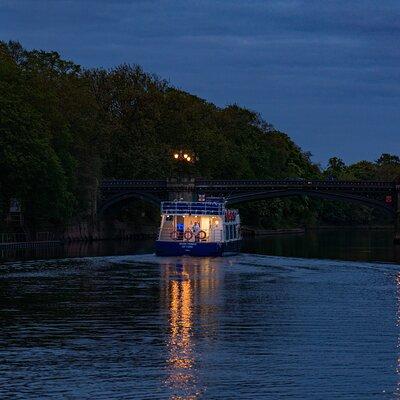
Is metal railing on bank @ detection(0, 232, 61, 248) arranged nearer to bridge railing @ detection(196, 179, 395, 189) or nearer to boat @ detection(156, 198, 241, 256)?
boat @ detection(156, 198, 241, 256)

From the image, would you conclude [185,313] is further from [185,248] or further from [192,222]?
[192,222]

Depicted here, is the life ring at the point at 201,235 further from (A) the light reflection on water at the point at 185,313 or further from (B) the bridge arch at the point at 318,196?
(B) the bridge arch at the point at 318,196

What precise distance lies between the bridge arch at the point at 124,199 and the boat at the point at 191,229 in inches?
2110

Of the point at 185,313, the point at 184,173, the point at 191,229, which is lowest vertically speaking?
the point at 185,313

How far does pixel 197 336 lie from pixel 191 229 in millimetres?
53422

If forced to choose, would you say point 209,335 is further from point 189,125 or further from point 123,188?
point 189,125

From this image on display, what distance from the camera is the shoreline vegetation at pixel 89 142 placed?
367 ft

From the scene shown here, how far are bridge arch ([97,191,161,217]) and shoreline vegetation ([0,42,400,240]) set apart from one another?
2.14m

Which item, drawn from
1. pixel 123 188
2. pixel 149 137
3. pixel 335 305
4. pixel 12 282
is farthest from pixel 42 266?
pixel 149 137

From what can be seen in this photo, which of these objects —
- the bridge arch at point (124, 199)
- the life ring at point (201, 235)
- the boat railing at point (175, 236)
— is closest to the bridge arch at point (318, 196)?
the bridge arch at point (124, 199)

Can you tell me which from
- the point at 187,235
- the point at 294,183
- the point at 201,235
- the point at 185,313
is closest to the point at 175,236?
the point at 187,235

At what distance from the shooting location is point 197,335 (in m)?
44.8

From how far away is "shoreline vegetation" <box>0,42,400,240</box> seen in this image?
112000mm

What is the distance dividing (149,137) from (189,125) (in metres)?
12.6
